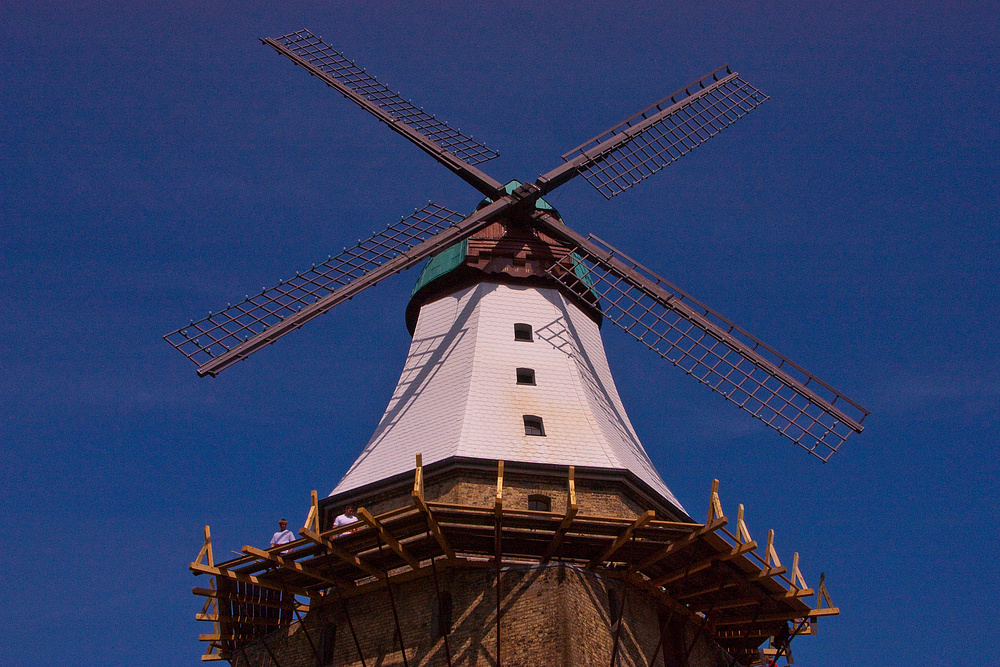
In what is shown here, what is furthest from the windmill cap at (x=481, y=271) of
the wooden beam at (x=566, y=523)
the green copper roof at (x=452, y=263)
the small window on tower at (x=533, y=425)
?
the wooden beam at (x=566, y=523)

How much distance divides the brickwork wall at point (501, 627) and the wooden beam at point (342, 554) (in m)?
0.81

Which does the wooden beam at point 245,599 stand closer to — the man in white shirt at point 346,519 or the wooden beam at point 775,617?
the man in white shirt at point 346,519

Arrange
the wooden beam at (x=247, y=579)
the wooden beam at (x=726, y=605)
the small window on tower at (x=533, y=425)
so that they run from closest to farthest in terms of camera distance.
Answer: the wooden beam at (x=247, y=579) → the wooden beam at (x=726, y=605) → the small window on tower at (x=533, y=425)

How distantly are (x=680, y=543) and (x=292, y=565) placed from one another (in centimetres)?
699

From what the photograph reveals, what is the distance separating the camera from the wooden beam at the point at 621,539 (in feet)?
59.9

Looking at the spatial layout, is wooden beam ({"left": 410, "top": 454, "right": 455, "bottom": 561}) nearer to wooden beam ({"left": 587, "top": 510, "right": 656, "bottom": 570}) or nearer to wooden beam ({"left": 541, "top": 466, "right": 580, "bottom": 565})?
wooden beam ({"left": 541, "top": 466, "right": 580, "bottom": 565})

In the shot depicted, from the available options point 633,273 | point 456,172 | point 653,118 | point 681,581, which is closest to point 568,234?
point 633,273

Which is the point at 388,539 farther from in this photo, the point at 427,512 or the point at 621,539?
the point at 621,539

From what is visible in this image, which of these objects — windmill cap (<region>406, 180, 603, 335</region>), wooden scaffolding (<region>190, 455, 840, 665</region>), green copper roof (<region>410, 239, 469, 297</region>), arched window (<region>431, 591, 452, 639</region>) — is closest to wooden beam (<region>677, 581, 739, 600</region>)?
wooden scaffolding (<region>190, 455, 840, 665</region>)

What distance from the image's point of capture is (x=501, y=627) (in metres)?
18.8

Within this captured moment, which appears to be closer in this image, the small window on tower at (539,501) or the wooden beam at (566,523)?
the wooden beam at (566,523)

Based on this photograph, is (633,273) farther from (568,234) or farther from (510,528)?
(510,528)

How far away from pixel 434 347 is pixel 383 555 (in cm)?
796

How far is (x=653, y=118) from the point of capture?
105ft
